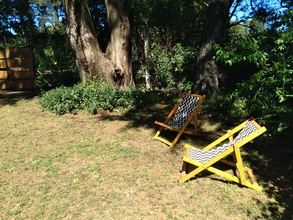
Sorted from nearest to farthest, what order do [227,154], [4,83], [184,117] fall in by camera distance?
[227,154], [184,117], [4,83]

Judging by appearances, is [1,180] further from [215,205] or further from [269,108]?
[269,108]

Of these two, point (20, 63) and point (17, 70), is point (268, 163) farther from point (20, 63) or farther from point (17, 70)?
point (17, 70)

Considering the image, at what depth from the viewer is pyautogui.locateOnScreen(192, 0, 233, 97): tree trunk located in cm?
688

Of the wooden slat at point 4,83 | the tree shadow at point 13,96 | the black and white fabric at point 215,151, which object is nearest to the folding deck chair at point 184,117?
the black and white fabric at point 215,151

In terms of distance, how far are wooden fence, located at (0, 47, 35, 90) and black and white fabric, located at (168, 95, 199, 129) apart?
7.37 meters

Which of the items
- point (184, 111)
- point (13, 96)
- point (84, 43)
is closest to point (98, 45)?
point (84, 43)

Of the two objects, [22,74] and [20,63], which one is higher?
[20,63]

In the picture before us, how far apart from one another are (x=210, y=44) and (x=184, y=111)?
2780 millimetres

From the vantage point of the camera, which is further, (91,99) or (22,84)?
(22,84)

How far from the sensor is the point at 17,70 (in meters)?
10.3

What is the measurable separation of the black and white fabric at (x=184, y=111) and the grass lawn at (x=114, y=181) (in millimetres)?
406

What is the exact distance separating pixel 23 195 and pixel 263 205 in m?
3.27

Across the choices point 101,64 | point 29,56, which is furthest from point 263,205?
point 29,56

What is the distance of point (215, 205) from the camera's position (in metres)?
3.14
